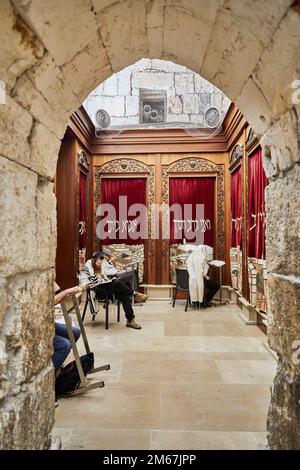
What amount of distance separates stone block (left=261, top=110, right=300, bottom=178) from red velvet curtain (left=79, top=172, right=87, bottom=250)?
415cm

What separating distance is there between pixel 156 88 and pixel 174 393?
5.81 meters

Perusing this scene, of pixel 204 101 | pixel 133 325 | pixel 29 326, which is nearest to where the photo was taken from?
pixel 29 326

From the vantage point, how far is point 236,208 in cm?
539

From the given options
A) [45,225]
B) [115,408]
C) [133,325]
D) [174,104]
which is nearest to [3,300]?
[45,225]

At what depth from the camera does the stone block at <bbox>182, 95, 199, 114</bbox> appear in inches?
255

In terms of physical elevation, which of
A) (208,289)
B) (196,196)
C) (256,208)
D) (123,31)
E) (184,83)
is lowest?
(208,289)

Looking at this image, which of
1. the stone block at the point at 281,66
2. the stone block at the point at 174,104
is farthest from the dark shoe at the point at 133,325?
the stone block at the point at 174,104

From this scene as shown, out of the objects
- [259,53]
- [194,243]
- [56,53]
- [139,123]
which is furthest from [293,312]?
[139,123]

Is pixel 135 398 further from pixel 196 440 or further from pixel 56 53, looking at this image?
pixel 56 53

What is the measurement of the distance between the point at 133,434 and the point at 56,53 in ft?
6.22

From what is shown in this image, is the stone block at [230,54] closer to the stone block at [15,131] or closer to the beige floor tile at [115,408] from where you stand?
the stone block at [15,131]

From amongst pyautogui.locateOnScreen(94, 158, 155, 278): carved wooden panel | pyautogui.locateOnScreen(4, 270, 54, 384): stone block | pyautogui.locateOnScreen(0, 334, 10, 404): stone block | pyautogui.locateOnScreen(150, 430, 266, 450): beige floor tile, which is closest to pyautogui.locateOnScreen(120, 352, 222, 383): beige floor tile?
pyautogui.locateOnScreen(150, 430, 266, 450): beige floor tile

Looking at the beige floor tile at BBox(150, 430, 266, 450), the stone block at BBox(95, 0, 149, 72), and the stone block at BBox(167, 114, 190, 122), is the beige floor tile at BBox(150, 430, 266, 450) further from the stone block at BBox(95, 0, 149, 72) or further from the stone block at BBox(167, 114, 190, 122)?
the stone block at BBox(167, 114, 190, 122)

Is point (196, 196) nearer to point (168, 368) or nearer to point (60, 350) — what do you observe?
point (168, 368)
